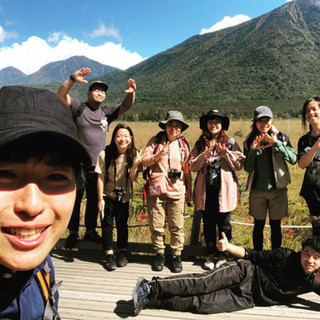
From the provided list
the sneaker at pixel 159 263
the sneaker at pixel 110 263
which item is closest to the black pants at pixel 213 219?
the sneaker at pixel 159 263

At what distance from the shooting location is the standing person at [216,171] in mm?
3033

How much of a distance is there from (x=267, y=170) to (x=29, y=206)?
2741 millimetres

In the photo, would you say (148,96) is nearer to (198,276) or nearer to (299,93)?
(299,93)

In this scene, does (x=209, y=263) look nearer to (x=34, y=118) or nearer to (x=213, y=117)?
(x=213, y=117)

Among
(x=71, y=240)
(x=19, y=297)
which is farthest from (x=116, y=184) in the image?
(x=19, y=297)

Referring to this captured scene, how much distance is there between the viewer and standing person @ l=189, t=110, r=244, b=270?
3033mm

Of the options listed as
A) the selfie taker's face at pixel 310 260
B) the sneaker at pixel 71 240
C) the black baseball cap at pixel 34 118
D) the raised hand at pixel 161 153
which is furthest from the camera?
the sneaker at pixel 71 240

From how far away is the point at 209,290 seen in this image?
101 inches

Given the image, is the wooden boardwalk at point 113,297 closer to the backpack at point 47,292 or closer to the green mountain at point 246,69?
the backpack at point 47,292

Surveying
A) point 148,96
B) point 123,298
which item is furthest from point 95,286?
point 148,96

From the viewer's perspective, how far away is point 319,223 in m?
2.73

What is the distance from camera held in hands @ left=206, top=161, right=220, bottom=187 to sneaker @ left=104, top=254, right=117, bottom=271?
4.60 feet

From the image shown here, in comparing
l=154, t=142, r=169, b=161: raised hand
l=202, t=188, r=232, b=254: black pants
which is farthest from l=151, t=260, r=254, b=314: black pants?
l=154, t=142, r=169, b=161: raised hand

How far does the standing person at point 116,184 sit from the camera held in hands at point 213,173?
80cm
